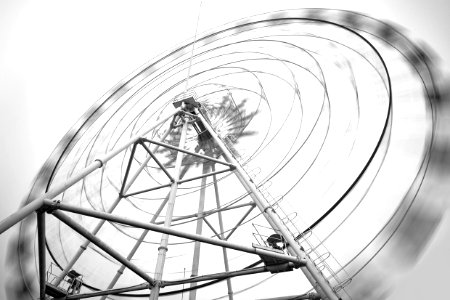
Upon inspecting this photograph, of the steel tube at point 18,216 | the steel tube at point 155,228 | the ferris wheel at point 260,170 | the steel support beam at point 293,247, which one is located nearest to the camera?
the steel tube at point 18,216

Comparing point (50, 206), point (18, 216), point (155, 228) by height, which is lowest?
point (155, 228)

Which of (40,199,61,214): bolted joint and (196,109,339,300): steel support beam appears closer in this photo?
(40,199,61,214): bolted joint

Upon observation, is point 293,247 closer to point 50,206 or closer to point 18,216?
point 50,206

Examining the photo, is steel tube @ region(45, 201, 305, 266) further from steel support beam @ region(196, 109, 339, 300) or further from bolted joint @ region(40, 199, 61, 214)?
steel support beam @ region(196, 109, 339, 300)

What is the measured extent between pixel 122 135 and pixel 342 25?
866 cm

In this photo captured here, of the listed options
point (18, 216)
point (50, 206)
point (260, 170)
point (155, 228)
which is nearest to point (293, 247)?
point (155, 228)

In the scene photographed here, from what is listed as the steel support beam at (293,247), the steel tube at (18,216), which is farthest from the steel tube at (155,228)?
the steel support beam at (293,247)

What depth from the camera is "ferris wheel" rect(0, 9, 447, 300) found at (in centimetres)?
658

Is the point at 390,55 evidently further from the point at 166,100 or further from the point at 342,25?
the point at 166,100

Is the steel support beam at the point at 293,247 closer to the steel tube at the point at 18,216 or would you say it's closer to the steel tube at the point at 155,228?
the steel tube at the point at 155,228

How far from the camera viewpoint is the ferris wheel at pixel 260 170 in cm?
658

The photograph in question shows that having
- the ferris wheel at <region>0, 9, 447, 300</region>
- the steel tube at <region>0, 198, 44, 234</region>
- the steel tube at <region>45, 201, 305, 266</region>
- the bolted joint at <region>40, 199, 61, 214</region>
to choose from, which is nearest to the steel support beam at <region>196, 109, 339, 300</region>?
the ferris wheel at <region>0, 9, 447, 300</region>

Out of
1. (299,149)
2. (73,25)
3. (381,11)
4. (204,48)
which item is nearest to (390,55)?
(381,11)

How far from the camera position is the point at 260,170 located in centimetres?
1169
